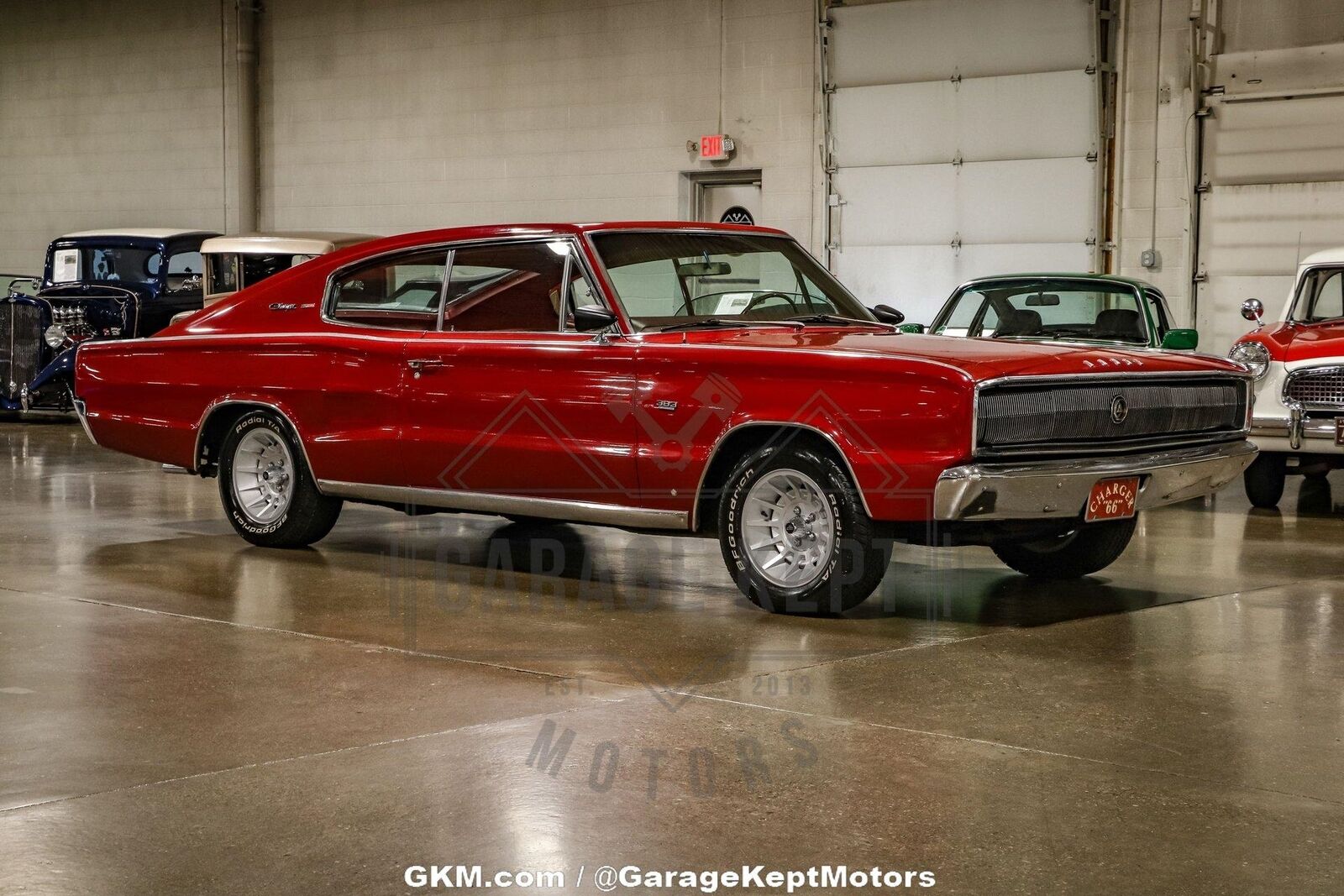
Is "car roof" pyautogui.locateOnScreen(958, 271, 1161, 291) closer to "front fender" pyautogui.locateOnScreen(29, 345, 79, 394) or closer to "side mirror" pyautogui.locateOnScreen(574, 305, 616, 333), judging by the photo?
"side mirror" pyautogui.locateOnScreen(574, 305, 616, 333)

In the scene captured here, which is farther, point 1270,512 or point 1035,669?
point 1270,512

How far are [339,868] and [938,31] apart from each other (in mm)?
14550

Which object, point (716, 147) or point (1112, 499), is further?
point (716, 147)

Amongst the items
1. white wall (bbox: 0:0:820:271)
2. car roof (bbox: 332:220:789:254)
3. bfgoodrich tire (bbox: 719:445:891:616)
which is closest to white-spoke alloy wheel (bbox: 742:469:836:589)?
bfgoodrich tire (bbox: 719:445:891:616)

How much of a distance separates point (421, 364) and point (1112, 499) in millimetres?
2975

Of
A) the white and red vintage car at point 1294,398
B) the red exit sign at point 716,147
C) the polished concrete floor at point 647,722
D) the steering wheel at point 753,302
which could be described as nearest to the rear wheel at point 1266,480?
the white and red vintage car at point 1294,398

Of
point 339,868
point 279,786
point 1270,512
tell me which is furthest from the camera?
point 1270,512

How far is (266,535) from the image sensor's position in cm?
802

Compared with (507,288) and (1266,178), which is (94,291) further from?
(1266,178)

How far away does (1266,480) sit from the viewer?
10.4m

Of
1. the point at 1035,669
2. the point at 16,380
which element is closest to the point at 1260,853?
the point at 1035,669

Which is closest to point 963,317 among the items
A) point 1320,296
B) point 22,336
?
point 1320,296

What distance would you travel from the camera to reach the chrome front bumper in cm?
572

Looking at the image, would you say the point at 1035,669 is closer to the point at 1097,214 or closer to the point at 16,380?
the point at 1097,214
